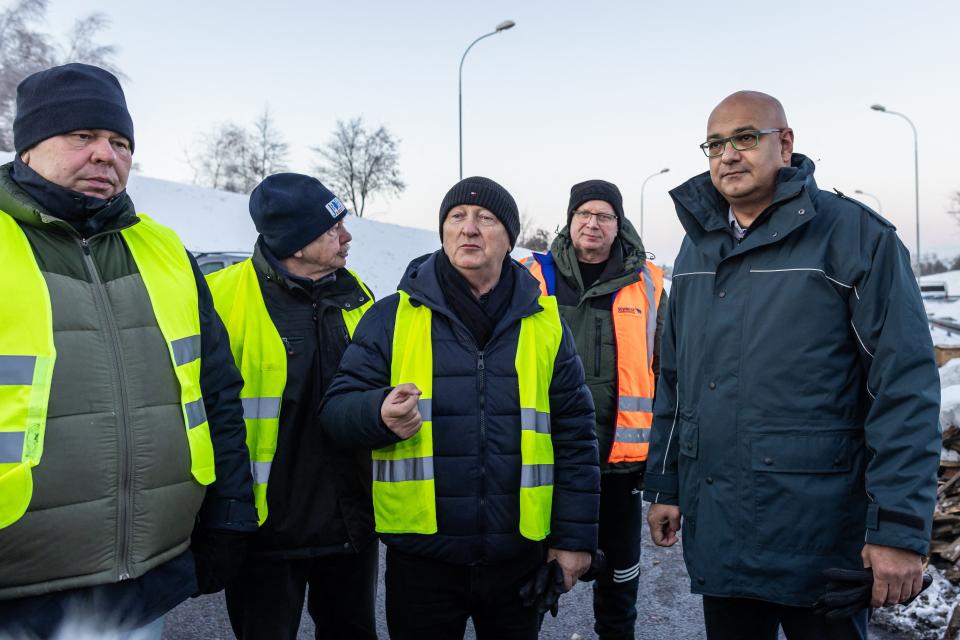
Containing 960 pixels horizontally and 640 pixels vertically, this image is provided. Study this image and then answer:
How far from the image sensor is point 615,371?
3.52 m

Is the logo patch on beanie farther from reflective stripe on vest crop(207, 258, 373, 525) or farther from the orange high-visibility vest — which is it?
the orange high-visibility vest

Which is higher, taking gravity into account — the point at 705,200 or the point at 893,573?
the point at 705,200

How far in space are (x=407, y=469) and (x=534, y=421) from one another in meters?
0.44

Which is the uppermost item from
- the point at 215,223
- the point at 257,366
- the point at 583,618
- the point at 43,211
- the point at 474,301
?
the point at 215,223

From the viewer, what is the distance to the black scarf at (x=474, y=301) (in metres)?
2.51

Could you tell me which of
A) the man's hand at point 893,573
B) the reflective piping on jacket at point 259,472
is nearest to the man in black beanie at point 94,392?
the reflective piping on jacket at point 259,472

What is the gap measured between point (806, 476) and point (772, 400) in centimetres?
24

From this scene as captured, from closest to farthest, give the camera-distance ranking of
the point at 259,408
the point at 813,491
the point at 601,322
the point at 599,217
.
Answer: the point at 813,491, the point at 259,408, the point at 601,322, the point at 599,217

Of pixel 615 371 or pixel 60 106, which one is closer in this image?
pixel 60 106

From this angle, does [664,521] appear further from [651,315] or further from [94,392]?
[94,392]

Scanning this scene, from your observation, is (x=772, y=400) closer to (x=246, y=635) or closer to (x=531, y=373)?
(x=531, y=373)

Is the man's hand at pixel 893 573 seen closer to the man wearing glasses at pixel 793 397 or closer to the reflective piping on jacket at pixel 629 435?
the man wearing glasses at pixel 793 397

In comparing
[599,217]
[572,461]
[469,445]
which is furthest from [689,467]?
[599,217]

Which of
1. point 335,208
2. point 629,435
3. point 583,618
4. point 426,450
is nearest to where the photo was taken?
point 426,450
